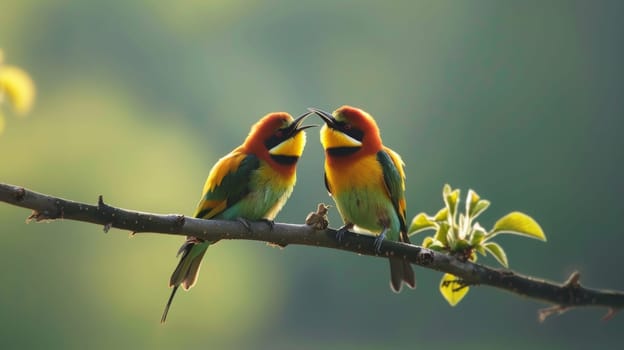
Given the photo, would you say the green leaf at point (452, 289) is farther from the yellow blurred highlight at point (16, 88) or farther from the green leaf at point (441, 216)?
the yellow blurred highlight at point (16, 88)

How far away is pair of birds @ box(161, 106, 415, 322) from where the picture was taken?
171cm

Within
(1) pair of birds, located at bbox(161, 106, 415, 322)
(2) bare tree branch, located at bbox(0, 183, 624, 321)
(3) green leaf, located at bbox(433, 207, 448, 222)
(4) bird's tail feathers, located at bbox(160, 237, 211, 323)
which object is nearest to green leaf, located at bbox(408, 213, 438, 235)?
(3) green leaf, located at bbox(433, 207, 448, 222)

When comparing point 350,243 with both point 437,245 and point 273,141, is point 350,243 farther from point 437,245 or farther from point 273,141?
point 273,141

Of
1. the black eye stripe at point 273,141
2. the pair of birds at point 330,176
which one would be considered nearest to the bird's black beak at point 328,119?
the pair of birds at point 330,176

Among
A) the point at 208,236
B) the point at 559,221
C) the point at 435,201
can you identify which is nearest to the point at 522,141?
the point at 559,221

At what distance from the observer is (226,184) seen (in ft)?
5.64

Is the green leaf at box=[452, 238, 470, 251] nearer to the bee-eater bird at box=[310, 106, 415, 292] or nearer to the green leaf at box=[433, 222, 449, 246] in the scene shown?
the green leaf at box=[433, 222, 449, 246]

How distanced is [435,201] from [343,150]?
280 inches

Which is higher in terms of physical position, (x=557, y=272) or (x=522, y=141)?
(x=522, y=141)

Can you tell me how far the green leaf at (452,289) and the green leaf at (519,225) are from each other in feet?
0.35

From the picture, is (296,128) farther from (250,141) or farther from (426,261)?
(426,261)

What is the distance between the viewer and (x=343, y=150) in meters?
1.75

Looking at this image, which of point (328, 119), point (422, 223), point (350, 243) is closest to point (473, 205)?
point (422, 223)

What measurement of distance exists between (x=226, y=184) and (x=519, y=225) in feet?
2.29
